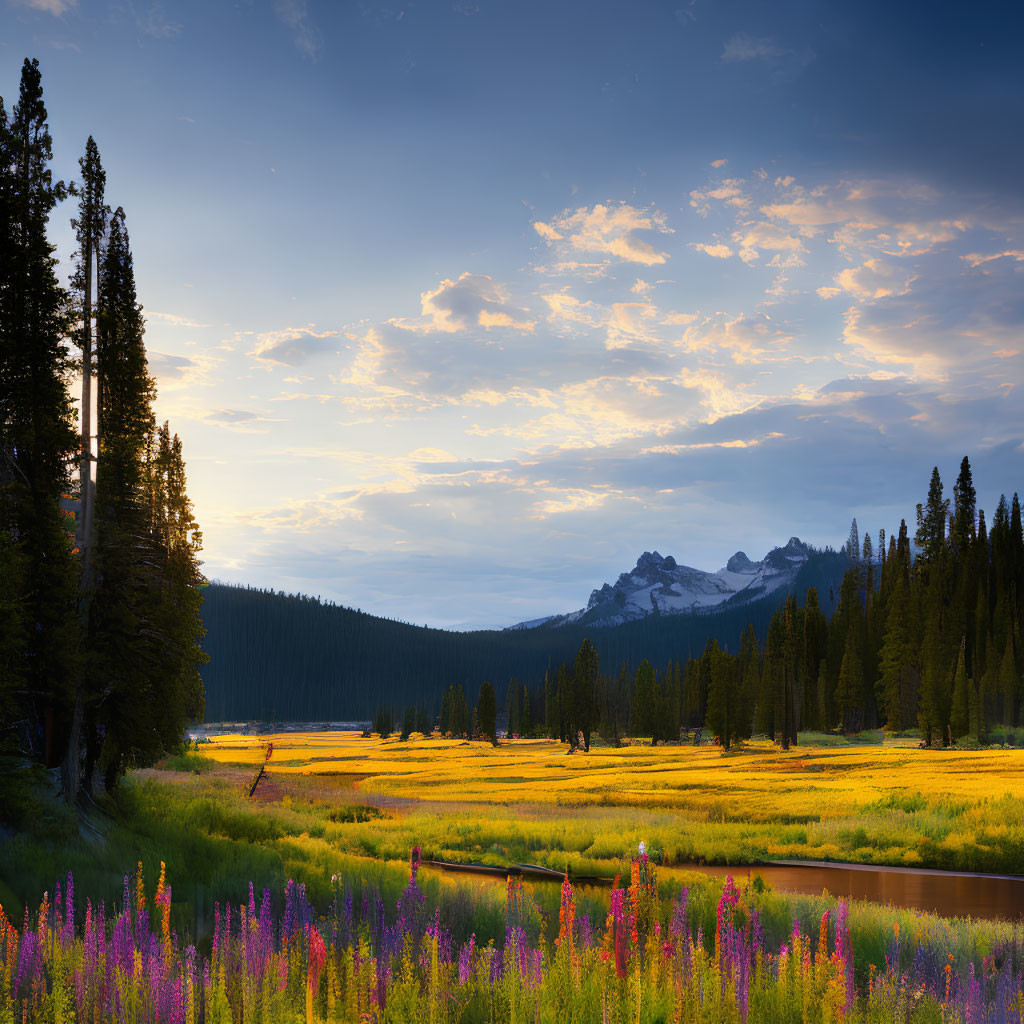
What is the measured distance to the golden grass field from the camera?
26.2 m

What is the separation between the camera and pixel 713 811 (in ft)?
114

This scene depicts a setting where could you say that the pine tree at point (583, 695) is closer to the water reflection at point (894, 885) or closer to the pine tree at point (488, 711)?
the pine tree at point (488, 711)

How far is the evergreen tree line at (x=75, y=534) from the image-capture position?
19953 mm

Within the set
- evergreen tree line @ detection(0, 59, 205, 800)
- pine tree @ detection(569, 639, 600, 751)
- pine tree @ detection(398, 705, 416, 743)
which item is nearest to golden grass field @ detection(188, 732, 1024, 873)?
evergreen tree line @ detection(0, 59, 205, 800)

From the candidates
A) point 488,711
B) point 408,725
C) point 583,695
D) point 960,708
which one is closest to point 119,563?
point 960,708

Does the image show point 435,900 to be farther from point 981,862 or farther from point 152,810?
point 981,862

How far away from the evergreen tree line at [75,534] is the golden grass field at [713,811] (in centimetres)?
853

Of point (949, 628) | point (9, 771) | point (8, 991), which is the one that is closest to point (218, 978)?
point (8, 991)

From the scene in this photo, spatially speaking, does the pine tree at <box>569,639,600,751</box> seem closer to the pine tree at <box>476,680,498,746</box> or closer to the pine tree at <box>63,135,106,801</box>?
the pine tree at <box>476,680,498,746</box>

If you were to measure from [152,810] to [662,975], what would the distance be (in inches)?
870

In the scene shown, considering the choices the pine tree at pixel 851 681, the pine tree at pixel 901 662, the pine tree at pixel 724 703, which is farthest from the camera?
the pine tree at pixel 851 681

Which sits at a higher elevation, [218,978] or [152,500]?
[152,500]

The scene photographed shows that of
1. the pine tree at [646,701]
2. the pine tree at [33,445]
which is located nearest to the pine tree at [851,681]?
the pine tree at [646,701]

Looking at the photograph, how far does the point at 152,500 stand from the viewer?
24641 mm
